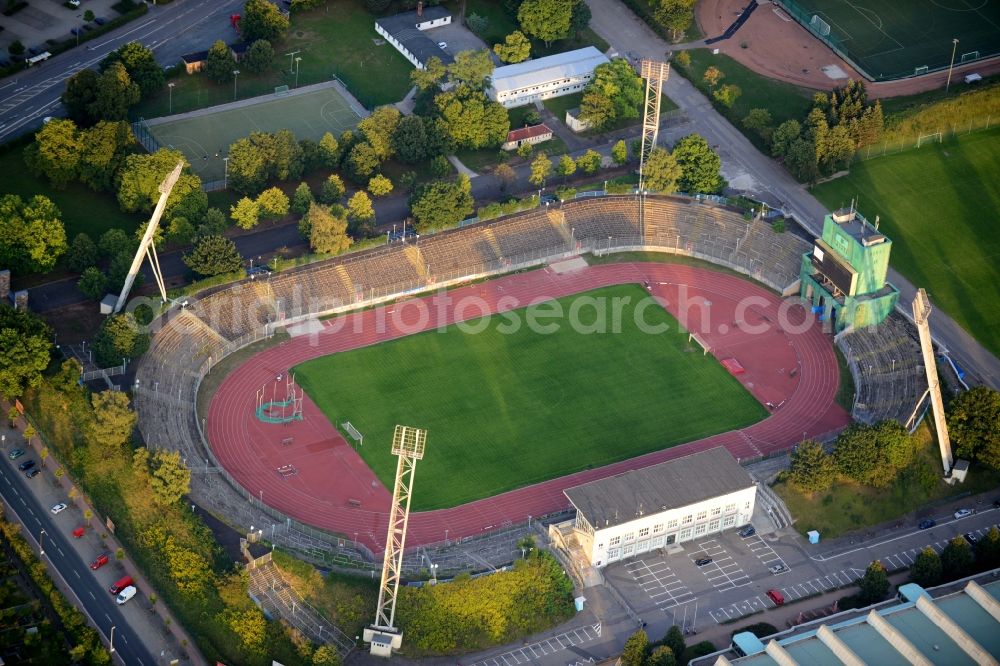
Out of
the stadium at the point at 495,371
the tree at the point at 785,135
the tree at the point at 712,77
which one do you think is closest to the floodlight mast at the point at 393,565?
the stadium at the point at 495,371

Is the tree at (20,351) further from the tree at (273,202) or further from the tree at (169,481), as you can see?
the tree at (273,202)

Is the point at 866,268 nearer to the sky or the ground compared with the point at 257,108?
nearer to the sky

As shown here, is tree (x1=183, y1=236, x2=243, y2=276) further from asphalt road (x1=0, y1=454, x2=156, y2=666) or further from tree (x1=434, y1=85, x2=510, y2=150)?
tree (x1=434, y1=85, x2=510, y2=150)

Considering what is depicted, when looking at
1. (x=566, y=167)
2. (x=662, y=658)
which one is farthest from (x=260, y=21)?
(x=662, y=658)

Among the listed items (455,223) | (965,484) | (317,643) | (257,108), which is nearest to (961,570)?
(965,484)

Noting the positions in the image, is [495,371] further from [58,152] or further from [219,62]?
[219,62]

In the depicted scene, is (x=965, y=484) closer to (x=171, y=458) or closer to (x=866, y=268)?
(x=866, y=268)
